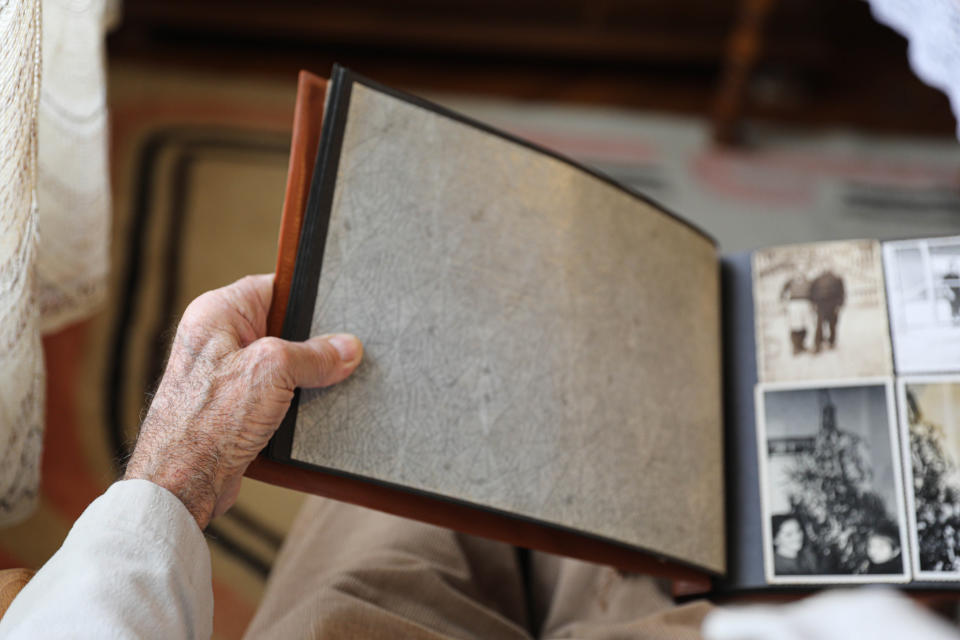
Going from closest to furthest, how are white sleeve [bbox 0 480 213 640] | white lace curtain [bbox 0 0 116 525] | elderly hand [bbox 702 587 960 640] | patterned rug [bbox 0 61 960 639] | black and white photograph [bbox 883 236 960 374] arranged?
elderly hand [bbox 702 587 960 640], white sleeve [bbox 0 480 213 640], white lace curtain [bbox 0 0 116 525], black and white photograph [bbox 883 236 960 374], patterned rug [bbox 0 61 960 639]

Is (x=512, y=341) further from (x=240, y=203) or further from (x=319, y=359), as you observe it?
(x=240, y=203)

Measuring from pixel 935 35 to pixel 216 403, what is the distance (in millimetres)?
557

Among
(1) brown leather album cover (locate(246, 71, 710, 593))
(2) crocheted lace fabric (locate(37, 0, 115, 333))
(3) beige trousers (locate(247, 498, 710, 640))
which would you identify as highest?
(2) crocheted lace fabric (locate(37, 0, 115, 333))

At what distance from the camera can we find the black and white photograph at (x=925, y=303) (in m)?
0.68

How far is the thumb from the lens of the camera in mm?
515

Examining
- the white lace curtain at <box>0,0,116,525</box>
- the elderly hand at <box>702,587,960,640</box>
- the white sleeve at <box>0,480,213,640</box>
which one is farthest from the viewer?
the white lace curtain at <box>0,0,116,525</box>

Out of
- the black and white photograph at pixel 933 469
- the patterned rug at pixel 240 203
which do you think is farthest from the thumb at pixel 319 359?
the patterned rug at pixel 240 203

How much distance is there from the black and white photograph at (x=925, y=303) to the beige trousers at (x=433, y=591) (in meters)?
0.25

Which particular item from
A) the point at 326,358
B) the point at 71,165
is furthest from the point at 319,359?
the point at 71,165

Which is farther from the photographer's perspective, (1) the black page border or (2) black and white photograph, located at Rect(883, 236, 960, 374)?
(2) black and white photograph, located at Rect(883, 236, 960, 374)

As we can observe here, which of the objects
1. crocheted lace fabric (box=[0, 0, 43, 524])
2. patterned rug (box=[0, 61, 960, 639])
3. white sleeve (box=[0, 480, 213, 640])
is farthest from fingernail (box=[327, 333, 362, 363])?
patterned rug (box=[0, 61, 960, 639])

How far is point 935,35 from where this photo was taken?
0.65m

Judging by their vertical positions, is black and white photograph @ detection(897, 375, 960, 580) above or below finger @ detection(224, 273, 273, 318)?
below

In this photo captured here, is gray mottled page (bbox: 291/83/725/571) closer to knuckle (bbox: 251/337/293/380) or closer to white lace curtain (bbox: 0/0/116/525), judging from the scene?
knuckle (bbox: 251/337/293/380)
